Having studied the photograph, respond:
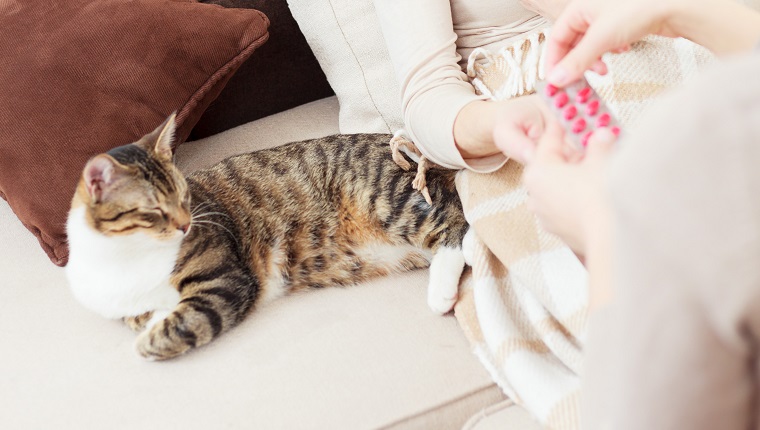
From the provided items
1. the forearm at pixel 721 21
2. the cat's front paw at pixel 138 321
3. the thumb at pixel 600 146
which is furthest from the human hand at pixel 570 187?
the cat's front paw at pixel 138 321

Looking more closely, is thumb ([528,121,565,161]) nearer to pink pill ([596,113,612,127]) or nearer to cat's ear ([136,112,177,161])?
pink pill ([596,113,612,127])

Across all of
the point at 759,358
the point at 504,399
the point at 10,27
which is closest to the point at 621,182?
the point at 759,358

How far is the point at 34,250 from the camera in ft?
4.28

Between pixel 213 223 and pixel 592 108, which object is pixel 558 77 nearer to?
pixel 592 108

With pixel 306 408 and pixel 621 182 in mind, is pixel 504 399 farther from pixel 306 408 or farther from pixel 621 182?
pixel 621 182

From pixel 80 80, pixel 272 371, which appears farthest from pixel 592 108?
pixel 80 80

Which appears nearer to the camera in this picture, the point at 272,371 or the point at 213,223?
the point at 272,371

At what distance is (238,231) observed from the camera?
125 cm

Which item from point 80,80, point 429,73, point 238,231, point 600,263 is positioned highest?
point 80,80

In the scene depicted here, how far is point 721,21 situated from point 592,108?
211mm

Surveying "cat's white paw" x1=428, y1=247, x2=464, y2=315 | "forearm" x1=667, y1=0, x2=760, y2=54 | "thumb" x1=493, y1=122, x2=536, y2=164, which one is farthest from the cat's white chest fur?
"forearm" x1=667, y1=0, x2=760, y2=54

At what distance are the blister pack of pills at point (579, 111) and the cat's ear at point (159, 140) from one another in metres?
0.69

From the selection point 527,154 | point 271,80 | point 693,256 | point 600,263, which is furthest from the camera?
point 271,80

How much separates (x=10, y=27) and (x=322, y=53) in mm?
592
